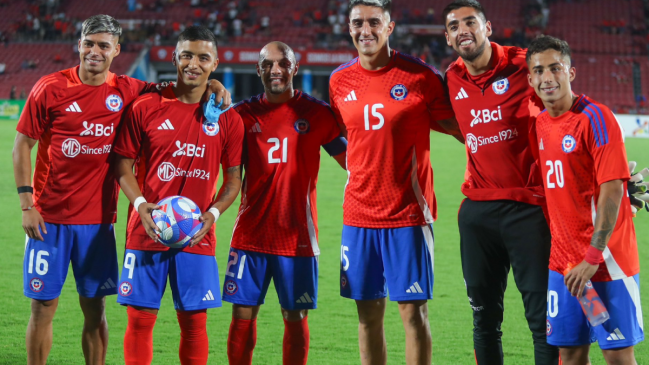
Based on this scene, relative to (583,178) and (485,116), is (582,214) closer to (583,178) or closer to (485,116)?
(583,178)

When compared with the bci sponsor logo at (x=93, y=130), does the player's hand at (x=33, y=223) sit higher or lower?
lower

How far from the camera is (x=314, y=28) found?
124ft

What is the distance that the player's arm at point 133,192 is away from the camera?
379 cm

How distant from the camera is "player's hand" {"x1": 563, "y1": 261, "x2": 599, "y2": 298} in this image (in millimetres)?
3336

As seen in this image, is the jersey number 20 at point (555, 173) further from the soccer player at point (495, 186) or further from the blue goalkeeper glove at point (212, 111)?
the blue goalkeeper glove at point (212, 111)

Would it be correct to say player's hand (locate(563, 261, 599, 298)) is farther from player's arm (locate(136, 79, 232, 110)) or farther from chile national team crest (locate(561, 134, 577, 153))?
player's arm (locate(136, 79, 232, 110))

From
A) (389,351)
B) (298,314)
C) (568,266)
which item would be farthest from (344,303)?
(568,266)

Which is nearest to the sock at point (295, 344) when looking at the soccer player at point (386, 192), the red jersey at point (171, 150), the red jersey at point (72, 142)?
the soccer player at point (386, 192)

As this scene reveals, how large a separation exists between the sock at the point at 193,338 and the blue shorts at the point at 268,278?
0.24 m

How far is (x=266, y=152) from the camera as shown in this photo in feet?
13.9

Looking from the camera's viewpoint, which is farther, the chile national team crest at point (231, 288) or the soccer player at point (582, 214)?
the chile national team crest at point (231, 288)

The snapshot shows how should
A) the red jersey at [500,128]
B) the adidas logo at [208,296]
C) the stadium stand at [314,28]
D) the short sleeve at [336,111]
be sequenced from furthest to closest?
the stadium stand at [314,28], the short sleeve at [336,111], the adidas logo at [208,296], the red jersey at [500,128]

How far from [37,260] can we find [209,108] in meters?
1.46

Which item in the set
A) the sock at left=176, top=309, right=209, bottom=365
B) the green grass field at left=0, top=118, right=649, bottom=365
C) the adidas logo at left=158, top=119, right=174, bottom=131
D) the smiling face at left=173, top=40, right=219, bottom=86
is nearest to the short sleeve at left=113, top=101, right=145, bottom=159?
Result: the adidas logo at left=158, top=119, right=174, bottom=131
